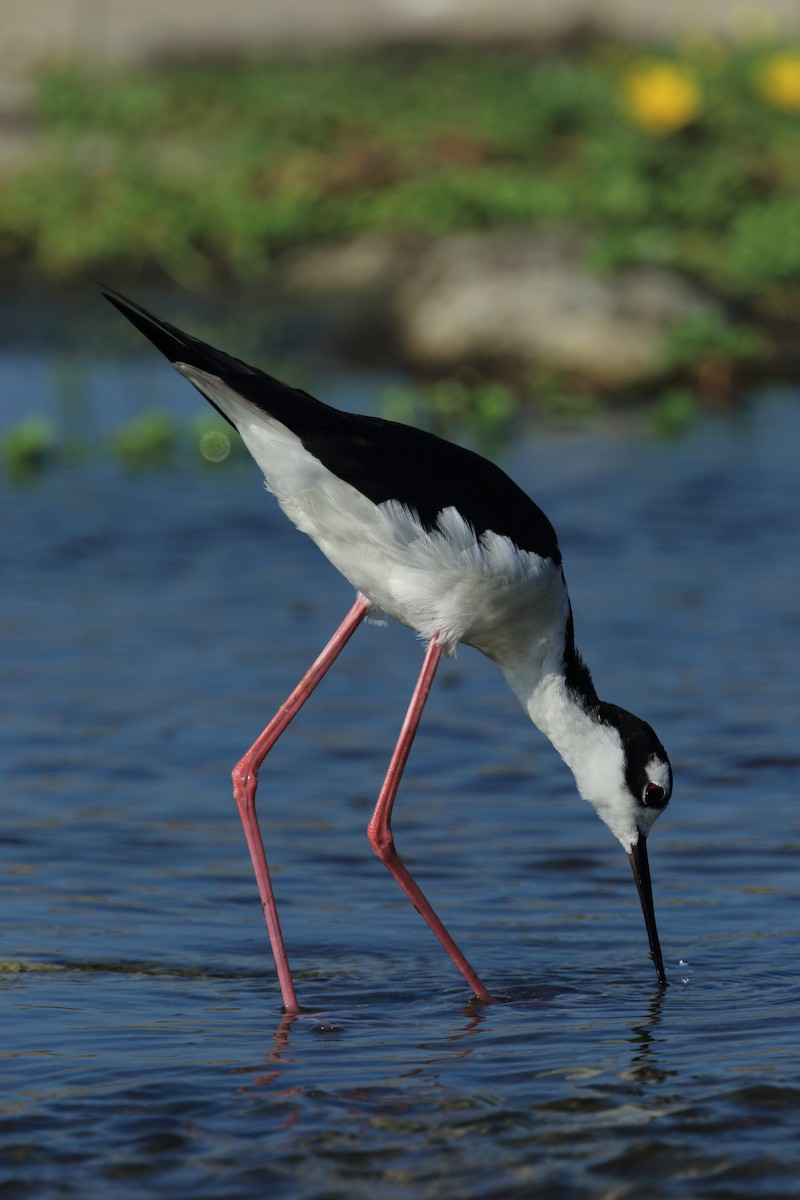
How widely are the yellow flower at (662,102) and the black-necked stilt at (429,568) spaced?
9.81 metres

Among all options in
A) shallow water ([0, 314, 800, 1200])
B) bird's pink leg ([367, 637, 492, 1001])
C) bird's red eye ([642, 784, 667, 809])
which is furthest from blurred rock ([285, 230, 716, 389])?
bird's red eye ([642, 784, 667, 809])

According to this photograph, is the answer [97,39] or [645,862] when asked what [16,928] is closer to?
[645,862]

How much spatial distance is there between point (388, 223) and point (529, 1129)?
1056 cm

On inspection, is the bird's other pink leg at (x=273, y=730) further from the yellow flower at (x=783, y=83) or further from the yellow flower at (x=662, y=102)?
the yellow flower at (x=783, y=83)

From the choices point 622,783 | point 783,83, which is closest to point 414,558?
point 622,783

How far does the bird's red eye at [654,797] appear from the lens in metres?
4.87

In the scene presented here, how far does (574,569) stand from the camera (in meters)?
8.23

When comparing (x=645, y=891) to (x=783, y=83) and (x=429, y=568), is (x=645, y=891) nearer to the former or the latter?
(x=429, y=568)

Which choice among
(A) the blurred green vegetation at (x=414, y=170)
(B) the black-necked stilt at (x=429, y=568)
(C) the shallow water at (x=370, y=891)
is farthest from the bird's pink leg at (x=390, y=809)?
(A) the blurred green vegetation at (x=414, y=170)

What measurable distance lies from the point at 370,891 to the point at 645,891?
2.48ft

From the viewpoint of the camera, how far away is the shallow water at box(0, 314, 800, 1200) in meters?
3.65

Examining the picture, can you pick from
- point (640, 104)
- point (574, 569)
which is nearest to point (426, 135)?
point (640, 104)

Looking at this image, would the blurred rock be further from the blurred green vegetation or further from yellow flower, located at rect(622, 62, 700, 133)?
yellow flower, located at rect(622, 62, 700, 133)

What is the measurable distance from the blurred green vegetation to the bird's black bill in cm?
763
